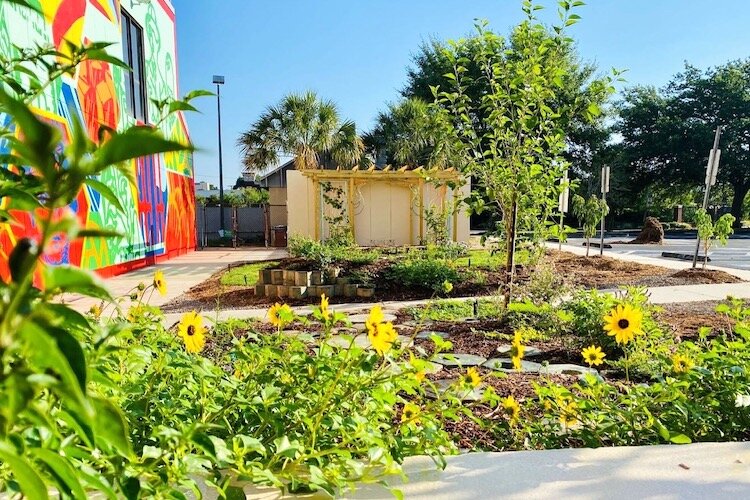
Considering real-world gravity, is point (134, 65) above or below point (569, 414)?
above

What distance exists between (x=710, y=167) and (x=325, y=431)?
9331mm

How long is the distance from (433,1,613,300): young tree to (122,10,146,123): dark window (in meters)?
7.28

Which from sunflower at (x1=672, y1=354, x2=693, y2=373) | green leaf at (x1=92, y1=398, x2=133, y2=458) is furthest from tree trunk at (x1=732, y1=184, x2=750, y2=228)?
green leaf at (x1=92, y1=398, x2=133, y2=458)

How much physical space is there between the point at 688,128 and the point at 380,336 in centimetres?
3249

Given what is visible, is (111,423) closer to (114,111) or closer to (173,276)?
(173,276)

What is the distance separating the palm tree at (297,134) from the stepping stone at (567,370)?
14.4m

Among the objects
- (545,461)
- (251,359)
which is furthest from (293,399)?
(545,461)

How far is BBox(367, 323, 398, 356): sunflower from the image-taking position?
1.25 metres

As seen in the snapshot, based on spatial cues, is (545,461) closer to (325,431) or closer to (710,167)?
(325,431)

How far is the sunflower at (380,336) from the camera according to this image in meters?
1.25

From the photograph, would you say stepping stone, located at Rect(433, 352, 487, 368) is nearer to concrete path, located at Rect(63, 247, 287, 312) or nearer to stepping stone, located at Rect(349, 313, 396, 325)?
stepping stone, located at Rect(349, 313, 396, 325)

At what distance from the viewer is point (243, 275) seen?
855 cm

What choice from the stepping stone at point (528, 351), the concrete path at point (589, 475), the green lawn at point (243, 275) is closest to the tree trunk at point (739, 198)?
the green lawn at point (243, 275)

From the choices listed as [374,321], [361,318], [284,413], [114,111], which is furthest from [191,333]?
[114,111]
